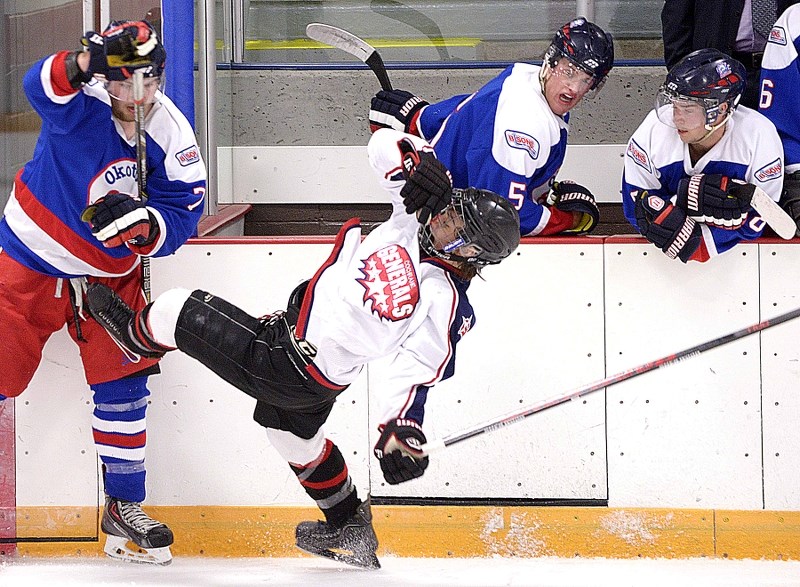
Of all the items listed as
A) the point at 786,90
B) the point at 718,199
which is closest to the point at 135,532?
the point at 718,199

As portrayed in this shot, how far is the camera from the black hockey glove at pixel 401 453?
236cm

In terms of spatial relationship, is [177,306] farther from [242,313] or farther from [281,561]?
[281,561]

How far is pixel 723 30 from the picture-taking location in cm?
322

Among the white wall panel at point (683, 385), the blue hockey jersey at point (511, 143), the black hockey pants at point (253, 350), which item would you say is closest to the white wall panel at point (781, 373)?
the white wall panel at point (683, 385)

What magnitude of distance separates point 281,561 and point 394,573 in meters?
0.34

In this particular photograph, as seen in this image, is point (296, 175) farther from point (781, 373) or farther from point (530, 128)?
point (781, 373)

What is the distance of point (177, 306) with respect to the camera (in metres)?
2.66

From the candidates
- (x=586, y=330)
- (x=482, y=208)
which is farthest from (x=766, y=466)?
(x=482, y=208)

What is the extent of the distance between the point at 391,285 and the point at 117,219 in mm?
685

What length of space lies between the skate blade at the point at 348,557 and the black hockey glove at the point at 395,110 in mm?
1228

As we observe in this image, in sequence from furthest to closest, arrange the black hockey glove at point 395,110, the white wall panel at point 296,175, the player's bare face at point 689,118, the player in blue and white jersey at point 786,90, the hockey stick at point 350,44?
the white wall panel at point 296,175
the hockey stick at point 350,44
the black hockey glove at point 395,110
the player in blue and white jersey at point 786,90
the player's bare face at point 689,118

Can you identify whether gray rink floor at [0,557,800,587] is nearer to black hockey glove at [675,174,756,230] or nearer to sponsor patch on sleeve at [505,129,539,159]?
black hockey glove at [675,174,756,230]

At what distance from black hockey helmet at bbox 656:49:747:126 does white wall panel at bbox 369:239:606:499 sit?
1.63 feet

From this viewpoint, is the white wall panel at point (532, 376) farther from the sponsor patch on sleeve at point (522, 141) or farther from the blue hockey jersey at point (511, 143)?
the sponsor patch on sleeve at point (522, 141)
